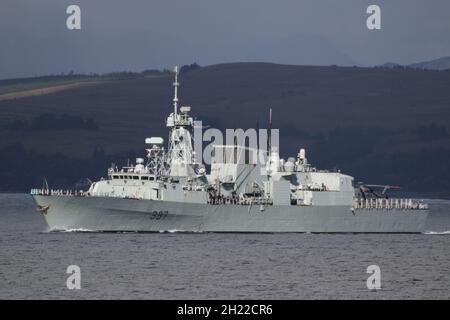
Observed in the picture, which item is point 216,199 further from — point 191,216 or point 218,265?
point 218,265

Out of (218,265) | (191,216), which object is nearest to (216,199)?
(191,216)

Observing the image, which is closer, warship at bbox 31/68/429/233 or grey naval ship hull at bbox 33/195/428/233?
grey naval ship hull at bbox 33/195/428/233

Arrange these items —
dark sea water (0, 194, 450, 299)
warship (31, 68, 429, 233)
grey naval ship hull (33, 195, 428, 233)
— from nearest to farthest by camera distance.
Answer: dark sea water (0, 194, 450, 299) → grey naval ship hull (33, 195, 428, 233) → warship (31, 68, 429, 233)

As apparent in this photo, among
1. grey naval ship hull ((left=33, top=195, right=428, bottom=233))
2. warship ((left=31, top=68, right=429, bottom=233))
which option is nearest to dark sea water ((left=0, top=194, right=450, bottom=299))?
grey naval ship hull ((left=33, top=195, right=428, bottom=233))

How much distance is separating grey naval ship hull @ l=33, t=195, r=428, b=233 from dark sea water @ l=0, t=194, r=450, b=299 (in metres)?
1.01

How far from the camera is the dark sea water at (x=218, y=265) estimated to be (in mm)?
51156

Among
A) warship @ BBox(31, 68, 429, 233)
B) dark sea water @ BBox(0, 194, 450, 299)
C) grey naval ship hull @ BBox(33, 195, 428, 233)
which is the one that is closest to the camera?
dark sea water @ BBox(0, 194, 450, 299)

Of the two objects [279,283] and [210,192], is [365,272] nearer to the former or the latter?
[279,283]

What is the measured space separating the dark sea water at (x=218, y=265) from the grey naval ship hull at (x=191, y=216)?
1008mm

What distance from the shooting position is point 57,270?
187 feet

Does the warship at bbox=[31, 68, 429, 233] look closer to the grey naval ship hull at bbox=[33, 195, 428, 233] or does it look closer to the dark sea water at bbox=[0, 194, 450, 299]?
the grey naval ship hull at bbox=[33, 195, 428, 233]

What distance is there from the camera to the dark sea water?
168 ft

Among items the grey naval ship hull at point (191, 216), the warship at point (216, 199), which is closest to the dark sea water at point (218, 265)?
the grey naval ship hull at point (191, 216)
